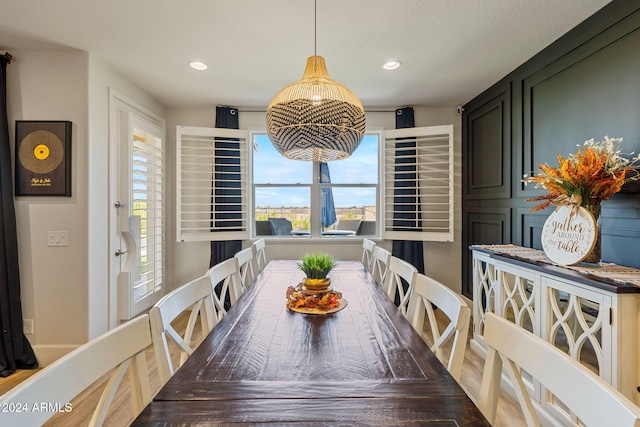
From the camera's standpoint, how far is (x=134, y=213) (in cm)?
318

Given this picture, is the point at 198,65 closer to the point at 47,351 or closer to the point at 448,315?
the point at 47,351

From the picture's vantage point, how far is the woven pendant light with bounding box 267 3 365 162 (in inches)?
61.9

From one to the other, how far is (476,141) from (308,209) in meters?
2.08

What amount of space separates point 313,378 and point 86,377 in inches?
24.1

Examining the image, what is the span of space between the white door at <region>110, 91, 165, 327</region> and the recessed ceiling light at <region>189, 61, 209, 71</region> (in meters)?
0.82

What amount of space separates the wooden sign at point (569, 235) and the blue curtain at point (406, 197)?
186 centimetres

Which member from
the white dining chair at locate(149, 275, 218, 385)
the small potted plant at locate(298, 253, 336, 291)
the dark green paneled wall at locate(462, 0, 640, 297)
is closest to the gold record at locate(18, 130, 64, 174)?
the white dining chair at locate(149, 275, 218, 385)

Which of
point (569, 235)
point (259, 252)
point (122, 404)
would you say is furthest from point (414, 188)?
point (122, 404)

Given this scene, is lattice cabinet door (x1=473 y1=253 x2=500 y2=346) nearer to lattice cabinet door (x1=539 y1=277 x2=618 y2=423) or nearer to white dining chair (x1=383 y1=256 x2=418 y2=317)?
lattice cabinet door (x1=539 y1=277 x2=618 y2=423)

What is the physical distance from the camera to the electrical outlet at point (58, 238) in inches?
101

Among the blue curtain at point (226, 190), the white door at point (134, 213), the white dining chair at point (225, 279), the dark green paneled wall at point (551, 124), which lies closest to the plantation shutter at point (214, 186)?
the blue curtain at point (226, 190)

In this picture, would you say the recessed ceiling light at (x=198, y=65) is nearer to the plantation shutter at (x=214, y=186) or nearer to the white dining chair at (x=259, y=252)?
the plantation shutter at (x=214, y=186)

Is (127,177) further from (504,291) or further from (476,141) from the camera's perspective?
(476,141)

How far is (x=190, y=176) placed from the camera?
3.93 metres
